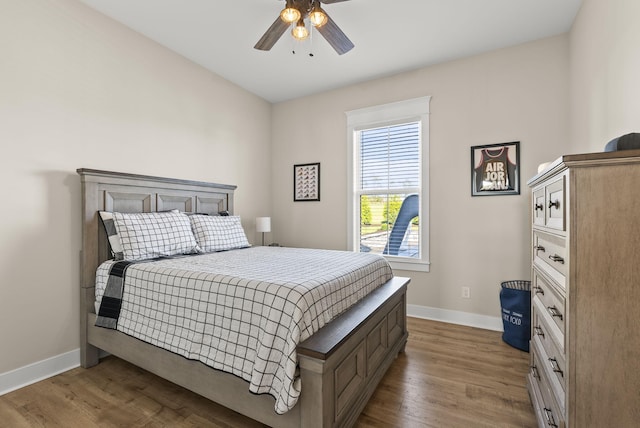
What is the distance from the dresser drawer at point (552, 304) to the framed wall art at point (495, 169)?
5.06ft

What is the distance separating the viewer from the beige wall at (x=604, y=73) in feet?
5.23

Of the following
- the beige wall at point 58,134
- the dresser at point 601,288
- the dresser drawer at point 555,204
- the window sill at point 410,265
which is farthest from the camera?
the window sill at point 410,265

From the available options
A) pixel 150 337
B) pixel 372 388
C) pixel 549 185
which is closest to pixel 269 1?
pixel 549 185

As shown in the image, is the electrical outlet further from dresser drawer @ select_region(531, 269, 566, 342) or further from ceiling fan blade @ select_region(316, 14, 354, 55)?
ceiling fan blade @ select_region(316, 14, 354, 55)

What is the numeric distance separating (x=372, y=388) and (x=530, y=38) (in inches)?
130

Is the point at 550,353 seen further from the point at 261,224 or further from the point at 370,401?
the point at 261,224

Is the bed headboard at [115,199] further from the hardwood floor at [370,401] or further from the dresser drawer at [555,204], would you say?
the dresser drawer at [555,204]

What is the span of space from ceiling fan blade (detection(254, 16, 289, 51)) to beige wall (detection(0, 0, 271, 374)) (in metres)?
1.31

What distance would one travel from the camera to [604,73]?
1.96 m

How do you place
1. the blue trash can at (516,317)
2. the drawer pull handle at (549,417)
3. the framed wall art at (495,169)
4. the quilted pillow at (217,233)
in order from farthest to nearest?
the framed wall art at (495,169)
the quilted pillow at (217,233)
the blue trash can at (516,317)
the drawer pull handle at (549,417)

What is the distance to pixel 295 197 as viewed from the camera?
13.9 ft

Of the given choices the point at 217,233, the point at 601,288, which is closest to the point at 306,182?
the point at 217,233

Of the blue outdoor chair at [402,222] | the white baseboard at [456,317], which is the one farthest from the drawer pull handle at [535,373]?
the blue outdoor chair at [402,222]

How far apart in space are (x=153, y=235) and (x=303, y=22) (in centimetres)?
193
